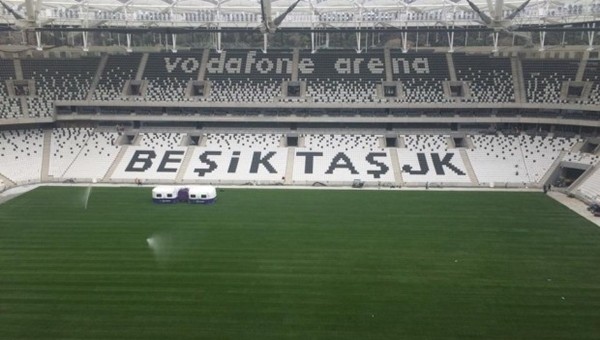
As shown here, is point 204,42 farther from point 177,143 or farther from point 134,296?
point 134,296

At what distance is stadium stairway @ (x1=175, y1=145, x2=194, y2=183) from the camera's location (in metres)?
39.6

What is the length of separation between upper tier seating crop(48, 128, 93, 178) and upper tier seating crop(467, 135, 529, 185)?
3359 cm

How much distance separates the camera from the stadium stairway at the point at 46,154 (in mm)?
39656

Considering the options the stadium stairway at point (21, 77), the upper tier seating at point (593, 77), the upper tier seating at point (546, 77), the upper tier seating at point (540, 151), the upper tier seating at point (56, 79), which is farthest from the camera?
the upper tier seating at point (56, 79)

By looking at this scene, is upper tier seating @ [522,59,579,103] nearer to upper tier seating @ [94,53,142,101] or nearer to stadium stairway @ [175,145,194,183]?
stadium stairway @ [175,145,194,183]

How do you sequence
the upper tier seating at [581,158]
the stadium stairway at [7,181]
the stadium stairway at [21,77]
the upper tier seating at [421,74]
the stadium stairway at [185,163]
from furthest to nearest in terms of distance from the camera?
1. the upper tier seating at [421,74]
2. the stadium stairway at [21,77]
3. the stadium stairway at [185,163]
4. the upper tier seating at [581,158]
5. the stadium stairway at [7,181]

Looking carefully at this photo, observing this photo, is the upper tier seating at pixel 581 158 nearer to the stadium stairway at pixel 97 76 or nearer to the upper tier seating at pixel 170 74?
the upper tier seating at pixel 170 74

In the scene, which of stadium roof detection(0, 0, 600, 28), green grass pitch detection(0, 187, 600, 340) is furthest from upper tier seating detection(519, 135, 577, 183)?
stadium roof detection(0, 0, 600, 28)

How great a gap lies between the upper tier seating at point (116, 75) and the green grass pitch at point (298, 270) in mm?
17307

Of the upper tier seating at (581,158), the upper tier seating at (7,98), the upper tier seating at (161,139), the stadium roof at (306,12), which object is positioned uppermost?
the stadium roof at (306,12)

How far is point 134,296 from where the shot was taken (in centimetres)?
1880

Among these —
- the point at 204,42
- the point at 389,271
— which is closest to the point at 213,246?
the point at 389,271

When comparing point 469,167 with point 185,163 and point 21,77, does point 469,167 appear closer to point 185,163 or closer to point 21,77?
point 185,163

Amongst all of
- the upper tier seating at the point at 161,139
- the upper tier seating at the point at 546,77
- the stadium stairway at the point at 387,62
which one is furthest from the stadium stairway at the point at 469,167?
the upper tier seating at the point at 161,139
